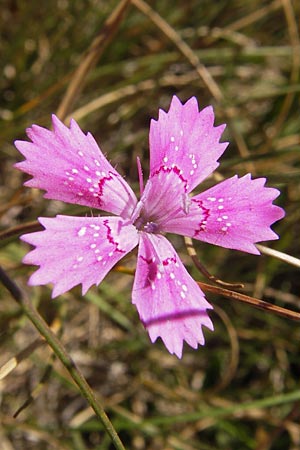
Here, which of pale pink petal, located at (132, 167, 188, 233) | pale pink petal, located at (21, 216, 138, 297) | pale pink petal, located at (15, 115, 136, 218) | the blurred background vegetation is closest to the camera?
pale pink petal, located at (21, 216, 138, 297)

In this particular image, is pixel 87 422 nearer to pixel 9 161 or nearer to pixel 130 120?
pixel 9 161

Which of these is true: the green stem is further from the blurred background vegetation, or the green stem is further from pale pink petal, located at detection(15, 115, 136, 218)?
the blurred background vegetation

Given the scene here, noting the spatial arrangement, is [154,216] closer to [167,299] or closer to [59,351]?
Answer: [167,299]

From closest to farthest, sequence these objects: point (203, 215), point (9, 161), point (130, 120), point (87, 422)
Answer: point (203, 215) < point (87, 422) < point (9, 161) < point (130, 120)

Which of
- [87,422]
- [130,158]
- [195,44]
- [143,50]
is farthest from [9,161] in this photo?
[87,422]

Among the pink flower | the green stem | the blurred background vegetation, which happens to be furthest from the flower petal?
the blurred background vegetation

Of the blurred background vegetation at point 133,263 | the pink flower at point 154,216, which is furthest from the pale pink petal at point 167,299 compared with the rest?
the blurred background vegetation at point 133,263
